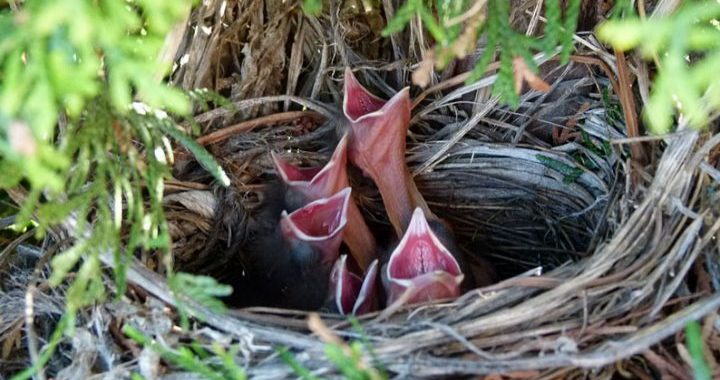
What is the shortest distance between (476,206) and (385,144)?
0.92ft

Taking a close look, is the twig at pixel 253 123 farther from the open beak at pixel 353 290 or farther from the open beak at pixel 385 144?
the open beak at pixel 353 290

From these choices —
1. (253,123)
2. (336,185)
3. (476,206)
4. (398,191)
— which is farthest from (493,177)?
(253,123)

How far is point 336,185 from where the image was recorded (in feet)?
4.63

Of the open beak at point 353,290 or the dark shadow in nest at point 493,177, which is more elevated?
the dark shadow in nest at point 493,177

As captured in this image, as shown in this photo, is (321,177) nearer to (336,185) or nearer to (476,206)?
(336,185)

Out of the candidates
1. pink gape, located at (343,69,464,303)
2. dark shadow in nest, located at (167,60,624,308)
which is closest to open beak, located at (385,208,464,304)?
pink gape, located at (343,69,464,303)

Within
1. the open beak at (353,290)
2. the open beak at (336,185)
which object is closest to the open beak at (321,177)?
the open beak at (336,185)

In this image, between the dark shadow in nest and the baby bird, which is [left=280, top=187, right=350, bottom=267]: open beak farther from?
the dark shadow in nest

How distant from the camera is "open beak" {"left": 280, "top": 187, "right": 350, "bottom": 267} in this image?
1335mm

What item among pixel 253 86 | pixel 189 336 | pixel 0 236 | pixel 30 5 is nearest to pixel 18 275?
pixel 0 236

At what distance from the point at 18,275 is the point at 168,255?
18.0 inches

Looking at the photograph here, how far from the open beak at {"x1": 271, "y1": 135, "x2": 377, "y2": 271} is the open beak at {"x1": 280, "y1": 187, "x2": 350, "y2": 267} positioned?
0.03m

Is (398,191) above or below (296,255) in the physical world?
above

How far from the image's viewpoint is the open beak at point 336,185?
1383 millimetres
